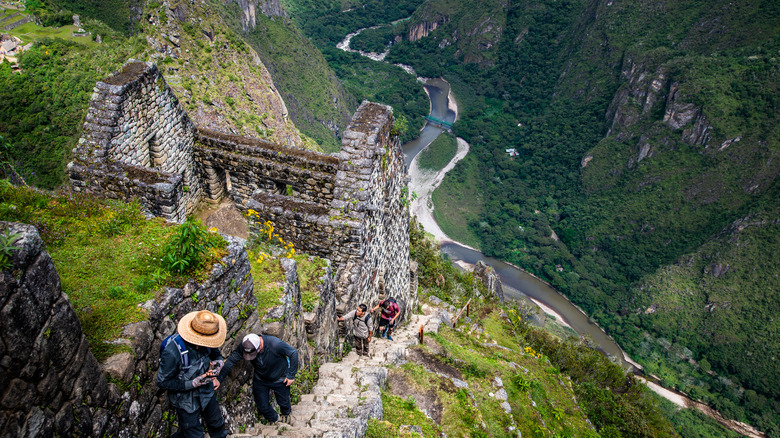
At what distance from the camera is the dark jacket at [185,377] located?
4.59 m

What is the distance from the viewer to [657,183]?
333 ft

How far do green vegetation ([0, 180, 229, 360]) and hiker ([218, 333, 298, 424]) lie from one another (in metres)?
1.23

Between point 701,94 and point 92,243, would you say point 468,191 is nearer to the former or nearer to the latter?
point 701,94

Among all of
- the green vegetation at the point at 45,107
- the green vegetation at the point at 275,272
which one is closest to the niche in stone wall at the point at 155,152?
the green vegetation at the point at 275,272

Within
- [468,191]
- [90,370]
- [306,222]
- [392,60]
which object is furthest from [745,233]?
[392,60]

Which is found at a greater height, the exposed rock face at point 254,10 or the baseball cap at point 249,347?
the baseball cap at point 249,347

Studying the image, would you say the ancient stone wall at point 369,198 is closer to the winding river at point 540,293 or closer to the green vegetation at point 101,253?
the green vegetation at point 101,253

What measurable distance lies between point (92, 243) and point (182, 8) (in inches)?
2280

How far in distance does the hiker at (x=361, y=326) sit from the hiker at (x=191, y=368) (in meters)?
5.29

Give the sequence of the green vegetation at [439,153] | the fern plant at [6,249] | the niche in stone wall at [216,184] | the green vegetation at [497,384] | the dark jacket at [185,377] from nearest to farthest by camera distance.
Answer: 1. the fern plant at [6,249]
2. the dark jacket at [185,377]
3. the green vegetation at [497,384]
4. the niche in stone wall at [216,184]
5. the green vegetation at [439,153]

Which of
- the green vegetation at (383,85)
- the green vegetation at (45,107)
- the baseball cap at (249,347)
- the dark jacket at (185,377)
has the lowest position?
the green vegetation at (383,85)

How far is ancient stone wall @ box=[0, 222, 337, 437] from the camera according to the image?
10.9ft

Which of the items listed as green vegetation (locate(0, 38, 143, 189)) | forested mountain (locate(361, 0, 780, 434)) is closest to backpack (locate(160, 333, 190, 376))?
green vegetation (locate(0, 38, 143, 189))

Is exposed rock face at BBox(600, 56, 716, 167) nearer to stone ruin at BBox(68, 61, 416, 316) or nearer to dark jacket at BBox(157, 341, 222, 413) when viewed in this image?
stone ruin at BBox(68, 61, 416, 316)
